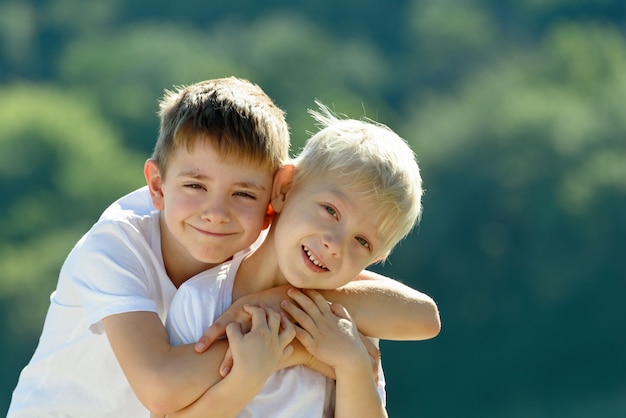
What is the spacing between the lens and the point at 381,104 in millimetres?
30938

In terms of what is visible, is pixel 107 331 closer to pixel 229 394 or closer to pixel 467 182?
pixel 229 394

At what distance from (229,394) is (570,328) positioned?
24.4 meters

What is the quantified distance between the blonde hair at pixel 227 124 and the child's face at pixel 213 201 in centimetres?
2

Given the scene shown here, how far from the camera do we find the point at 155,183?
2029mm

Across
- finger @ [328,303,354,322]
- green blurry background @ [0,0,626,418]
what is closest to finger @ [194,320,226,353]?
finger @ [328,303,354,322]

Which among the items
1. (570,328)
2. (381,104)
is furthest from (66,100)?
(570,328)

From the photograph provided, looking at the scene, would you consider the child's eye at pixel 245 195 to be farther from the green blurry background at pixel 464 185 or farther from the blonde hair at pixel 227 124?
the green blurry background at pixel 464 185

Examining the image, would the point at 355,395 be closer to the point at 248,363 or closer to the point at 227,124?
the point at 248,363

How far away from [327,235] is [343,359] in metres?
0.22

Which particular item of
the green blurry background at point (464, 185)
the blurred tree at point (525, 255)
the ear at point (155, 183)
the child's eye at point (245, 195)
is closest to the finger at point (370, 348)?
the child's eye at point (245, 195)

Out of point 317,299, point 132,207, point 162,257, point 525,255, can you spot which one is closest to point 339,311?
point 317,299

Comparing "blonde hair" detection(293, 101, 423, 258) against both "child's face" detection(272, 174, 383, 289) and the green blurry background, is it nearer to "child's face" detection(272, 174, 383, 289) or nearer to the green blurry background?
"child's face" detection(272, 174, 383, 289)

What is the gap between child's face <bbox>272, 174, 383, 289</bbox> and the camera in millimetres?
1840

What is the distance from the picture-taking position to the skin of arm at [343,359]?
185 cm
